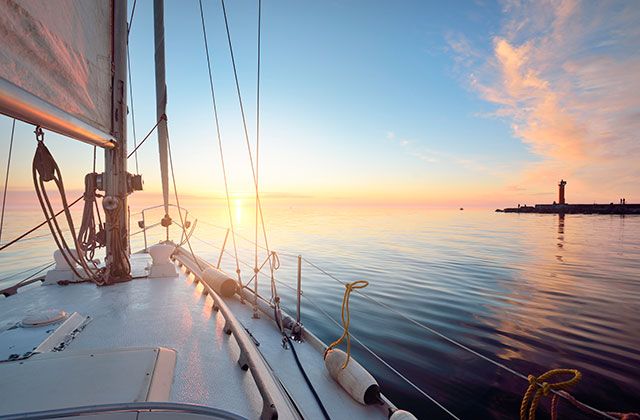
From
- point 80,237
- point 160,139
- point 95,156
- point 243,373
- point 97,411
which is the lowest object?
point 243,373

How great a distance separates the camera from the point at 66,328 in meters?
3.00

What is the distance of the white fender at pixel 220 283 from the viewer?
554 centimetres

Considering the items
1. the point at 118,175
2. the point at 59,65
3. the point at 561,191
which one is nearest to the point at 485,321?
the point at 118,175

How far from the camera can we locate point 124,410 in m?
1.49

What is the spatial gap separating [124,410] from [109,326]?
89.8 inches

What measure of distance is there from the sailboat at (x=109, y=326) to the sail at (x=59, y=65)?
10 millimetres

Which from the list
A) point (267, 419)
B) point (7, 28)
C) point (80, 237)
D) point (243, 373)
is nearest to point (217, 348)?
point (243, 373)

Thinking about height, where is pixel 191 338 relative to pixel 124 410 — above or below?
below

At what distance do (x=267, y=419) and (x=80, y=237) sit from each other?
4.46 m

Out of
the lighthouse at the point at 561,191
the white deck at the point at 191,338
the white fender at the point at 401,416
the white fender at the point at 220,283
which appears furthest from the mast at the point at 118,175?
the lighthouse at the point at 561,191

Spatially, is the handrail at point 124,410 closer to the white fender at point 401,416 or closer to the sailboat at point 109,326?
the sailboat at point 109,326

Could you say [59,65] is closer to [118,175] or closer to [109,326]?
[109,326]

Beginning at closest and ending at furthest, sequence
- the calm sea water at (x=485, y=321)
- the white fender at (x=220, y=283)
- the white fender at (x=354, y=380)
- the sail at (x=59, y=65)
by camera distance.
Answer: the sail at (x=59, y=65) → the white fender at (x=354, y=380) → the calm sea water at (x=485, y=321) → the white fender at (x=220, y=283)

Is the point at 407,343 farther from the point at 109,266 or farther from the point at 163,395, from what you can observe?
the point at 109,266
